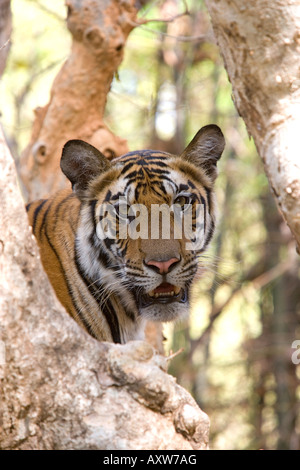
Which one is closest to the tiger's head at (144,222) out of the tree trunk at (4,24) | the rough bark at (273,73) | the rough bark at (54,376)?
the rough bark at (273,73)

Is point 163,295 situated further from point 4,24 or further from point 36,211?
point 4,24

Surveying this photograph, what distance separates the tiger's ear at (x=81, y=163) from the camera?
10.1ft

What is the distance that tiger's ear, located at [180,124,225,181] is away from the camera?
130 inches

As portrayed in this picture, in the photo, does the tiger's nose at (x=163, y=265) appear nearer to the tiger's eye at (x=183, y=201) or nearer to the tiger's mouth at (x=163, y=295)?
the tiger's mouth at (x=163, y=295)

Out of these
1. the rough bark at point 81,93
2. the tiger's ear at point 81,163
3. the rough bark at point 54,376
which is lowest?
the rough bark at point 54,376

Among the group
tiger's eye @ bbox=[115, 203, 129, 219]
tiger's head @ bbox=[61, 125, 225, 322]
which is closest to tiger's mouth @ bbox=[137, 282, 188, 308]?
tiger's head @ bbox=[61, 125, 225, 322]

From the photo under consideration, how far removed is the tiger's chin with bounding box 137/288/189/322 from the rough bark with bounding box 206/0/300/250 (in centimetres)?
64

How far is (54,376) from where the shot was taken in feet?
6.98

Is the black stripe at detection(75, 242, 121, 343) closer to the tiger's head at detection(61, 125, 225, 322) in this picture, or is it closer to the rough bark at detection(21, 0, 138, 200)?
the tiger's head at detection(61, 125, 225, 322)

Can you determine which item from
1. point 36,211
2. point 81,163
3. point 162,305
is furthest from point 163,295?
point 36,211

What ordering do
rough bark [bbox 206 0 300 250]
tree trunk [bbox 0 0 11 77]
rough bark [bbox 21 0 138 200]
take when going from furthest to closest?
rough bark [bbox 21 0 138 200]
tree trunk [bbox 0 0 11 77]
rough bark [bbox 206 0 300 250]

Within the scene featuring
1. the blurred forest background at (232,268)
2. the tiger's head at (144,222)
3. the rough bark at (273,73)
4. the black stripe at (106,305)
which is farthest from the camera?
the blurred forest background at (232,268)

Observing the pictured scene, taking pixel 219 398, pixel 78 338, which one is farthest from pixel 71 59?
pixel 219 398
